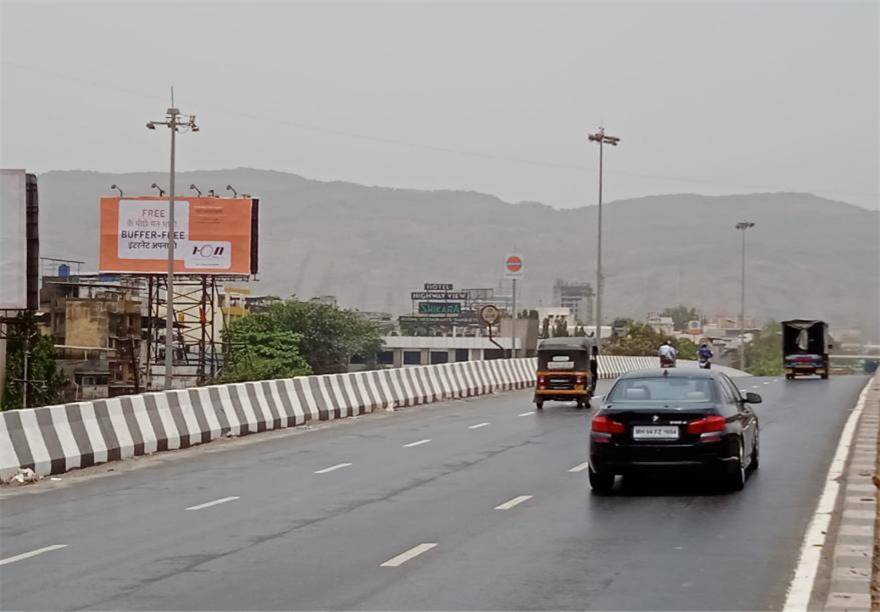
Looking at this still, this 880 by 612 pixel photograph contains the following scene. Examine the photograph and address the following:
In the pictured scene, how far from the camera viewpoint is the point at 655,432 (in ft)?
55.6

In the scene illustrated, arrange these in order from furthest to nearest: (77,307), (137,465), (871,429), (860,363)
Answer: (860,363)
(77,307)
(871,429)
(137,465)

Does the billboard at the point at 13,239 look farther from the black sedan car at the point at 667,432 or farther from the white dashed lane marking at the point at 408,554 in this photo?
the white dashed lane marking at the point at 408,554

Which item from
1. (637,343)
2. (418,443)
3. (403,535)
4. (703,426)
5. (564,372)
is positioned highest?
(703,426)

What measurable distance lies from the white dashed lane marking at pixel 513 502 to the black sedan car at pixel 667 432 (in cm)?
97

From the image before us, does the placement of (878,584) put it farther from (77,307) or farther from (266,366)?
(77,307)

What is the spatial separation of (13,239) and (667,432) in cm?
3455

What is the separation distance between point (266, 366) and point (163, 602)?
87.1m

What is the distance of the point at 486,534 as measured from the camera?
1384 cm

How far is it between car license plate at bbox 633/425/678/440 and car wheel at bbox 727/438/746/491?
2.83 ft

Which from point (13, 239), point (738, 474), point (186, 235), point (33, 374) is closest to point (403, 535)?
point (738, 474)

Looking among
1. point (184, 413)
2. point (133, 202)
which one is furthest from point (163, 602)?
point (133, 202)

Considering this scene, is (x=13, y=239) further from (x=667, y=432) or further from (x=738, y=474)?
(x=738, y=474)

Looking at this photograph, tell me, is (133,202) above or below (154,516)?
above

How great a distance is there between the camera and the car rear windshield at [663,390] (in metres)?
17.5
